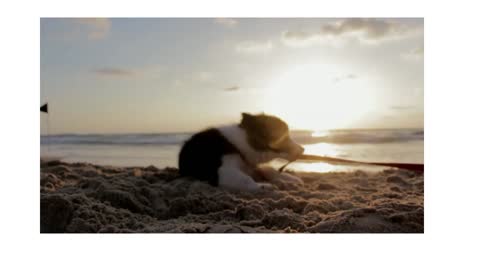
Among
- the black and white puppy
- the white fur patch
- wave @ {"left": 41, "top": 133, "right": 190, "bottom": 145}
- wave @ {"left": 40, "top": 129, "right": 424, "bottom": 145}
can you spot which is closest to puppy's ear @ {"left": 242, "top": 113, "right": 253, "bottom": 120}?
the black and white puppy

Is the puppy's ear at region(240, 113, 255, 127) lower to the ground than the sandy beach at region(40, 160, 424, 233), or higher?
higher

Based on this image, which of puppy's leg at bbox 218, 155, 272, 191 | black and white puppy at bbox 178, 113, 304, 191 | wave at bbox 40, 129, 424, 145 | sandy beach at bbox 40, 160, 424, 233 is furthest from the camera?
black and white puppy at bbox 178, 113, 304, 191

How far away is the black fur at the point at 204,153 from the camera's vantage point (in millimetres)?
4195

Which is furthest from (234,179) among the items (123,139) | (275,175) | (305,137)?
(123,139)

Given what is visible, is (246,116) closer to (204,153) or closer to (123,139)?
(204,153)

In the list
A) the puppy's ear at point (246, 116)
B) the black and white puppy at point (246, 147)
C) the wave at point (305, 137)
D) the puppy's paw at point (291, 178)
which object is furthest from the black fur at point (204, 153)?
the puppy's paw at point (291, 178)

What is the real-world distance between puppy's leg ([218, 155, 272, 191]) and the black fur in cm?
8

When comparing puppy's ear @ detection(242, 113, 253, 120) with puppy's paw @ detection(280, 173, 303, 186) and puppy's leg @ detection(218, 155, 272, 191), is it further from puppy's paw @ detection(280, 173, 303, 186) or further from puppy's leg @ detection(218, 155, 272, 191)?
puppy's paw @ detection(280, 173, 303, 186)

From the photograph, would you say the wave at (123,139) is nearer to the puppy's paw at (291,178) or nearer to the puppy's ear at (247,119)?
the puppy's ear at (247,119)

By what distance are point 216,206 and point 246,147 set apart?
3.35ft

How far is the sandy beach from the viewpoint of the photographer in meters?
3.01

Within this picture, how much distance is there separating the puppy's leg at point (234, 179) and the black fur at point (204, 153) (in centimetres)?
8

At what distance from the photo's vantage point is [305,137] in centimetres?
425

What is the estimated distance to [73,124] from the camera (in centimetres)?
414
